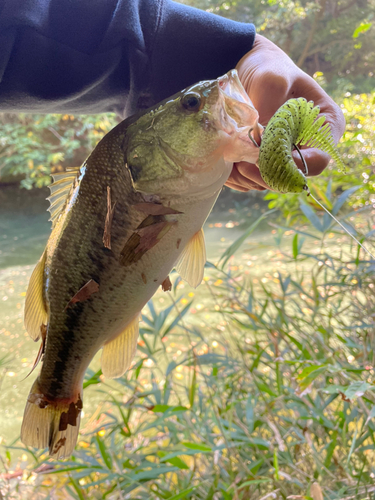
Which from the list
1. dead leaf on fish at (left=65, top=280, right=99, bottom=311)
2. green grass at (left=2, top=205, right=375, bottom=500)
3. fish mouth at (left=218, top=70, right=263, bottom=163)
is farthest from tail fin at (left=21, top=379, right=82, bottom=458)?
fish mouth at (left=218, top=70, right=263, bottom=163)

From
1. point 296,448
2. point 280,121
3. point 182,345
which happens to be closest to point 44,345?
point 280,121

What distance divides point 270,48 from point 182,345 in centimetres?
292

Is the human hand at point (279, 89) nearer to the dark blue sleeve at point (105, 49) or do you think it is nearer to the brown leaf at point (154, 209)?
the dark blue sleeve at point (105, 49)

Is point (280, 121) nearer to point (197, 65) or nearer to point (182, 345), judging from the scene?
point (197, 65)

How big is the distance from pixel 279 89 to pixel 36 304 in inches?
28.7

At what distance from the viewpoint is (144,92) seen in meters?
0.90

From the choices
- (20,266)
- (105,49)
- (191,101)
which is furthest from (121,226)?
(20,266)

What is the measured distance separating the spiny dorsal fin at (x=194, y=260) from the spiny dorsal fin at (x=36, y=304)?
12.5 inches

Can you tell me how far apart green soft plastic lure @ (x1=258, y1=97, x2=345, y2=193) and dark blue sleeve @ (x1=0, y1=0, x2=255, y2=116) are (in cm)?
38

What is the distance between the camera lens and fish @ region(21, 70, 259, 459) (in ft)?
2.35

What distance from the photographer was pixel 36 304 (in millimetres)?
831

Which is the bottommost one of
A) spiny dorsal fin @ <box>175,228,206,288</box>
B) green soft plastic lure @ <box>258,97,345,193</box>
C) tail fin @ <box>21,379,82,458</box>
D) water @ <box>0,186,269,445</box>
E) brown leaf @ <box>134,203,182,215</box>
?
water @ <box>0,186,269,445</box>

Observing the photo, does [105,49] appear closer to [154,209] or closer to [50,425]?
[154,209]

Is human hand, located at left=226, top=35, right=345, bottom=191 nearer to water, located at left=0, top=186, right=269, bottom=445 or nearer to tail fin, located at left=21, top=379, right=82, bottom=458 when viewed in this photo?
tail fin, located at left=21, top=379, right=82, bottom=458
